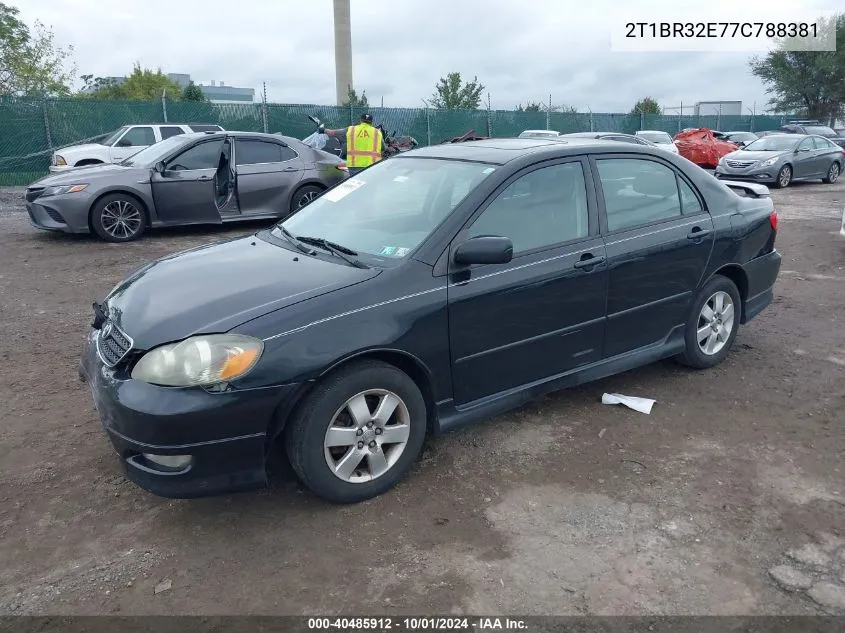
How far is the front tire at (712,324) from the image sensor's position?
4668mm

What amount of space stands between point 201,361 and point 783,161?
18.3 metres

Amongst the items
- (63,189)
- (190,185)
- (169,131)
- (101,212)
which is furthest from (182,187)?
(169,131)

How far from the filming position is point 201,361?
286 cm

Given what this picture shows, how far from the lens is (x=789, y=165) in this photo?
1770cm

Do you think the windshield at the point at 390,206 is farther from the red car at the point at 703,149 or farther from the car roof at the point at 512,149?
the red car at the point at 703,149

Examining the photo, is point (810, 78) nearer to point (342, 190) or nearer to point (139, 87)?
point (139, 87)

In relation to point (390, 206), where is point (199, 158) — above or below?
above

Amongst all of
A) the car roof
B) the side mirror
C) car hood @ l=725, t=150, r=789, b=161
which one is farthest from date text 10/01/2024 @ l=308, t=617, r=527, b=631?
car hood @ l=725, t=150, r=789, b=161

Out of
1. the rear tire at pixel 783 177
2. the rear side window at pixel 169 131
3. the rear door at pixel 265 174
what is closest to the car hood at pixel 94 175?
the rear door at pixel 265 174

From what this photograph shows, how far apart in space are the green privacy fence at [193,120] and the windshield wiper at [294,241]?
1682 cm

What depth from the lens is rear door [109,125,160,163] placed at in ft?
53.1

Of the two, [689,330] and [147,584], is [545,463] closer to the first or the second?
[689,330]

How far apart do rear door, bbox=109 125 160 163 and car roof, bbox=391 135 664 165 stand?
547 inches

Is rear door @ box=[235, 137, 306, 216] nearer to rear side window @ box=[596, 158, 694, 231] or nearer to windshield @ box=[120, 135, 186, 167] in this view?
windshield @ box=[120, 135, 186, 167]
